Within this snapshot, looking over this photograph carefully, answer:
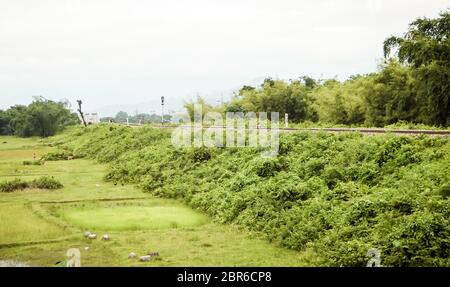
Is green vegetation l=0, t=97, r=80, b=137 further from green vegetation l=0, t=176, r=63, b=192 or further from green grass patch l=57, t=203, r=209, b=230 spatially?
green grass patch l=57, t=203, r=209, b=230

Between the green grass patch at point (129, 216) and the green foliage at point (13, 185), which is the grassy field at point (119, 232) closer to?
the green grass patch at point (129, 216)

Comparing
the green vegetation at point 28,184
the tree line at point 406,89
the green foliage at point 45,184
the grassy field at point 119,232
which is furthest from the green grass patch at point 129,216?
the tree line at point 406,89

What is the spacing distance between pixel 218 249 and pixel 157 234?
2702 mm

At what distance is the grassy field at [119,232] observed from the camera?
12.6 metres

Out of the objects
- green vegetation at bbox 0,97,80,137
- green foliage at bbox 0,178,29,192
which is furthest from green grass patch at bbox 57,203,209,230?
green vegetation at bbox 0,97,80,137

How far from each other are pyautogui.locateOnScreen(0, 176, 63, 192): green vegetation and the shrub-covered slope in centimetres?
450

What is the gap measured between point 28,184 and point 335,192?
16.8 metres

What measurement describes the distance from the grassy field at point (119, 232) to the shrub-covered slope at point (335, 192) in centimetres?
82

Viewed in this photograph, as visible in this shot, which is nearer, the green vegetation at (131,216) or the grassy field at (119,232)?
the grassy field at (119,232)

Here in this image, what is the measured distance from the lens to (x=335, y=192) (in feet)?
47.5

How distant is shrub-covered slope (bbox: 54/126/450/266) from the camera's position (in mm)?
10906

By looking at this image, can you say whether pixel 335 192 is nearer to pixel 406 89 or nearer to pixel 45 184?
pixel 45 184

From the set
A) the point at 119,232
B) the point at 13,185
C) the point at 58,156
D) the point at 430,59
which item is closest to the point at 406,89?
the point at 430,59
